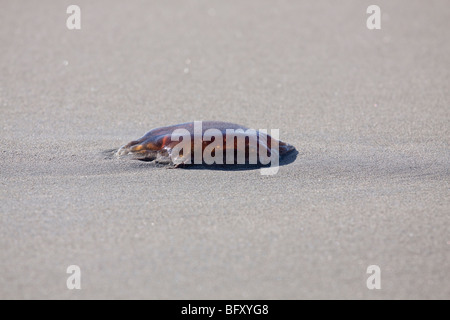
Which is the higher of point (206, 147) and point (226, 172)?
point (206, 147)

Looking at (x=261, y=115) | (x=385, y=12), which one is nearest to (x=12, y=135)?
(x=261, y=115)

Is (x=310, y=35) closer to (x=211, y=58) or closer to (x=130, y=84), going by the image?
(x=211, y=58)

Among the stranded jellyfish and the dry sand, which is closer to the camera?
the dry sand

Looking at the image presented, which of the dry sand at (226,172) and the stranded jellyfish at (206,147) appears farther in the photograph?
the stranded jellyfish at (206,147)
